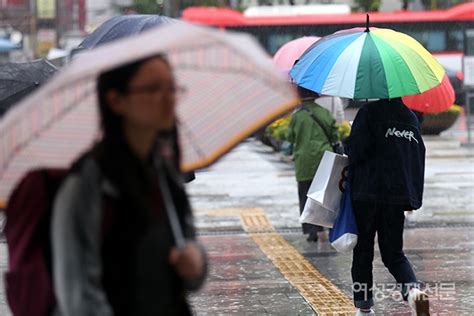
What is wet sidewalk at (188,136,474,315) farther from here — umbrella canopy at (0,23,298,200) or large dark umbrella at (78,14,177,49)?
large dark umbrella at (78,14,177,49)

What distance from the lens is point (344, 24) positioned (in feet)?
109

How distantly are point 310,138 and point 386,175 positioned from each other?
3794mm

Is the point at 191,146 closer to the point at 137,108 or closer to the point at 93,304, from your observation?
the point at 137,108

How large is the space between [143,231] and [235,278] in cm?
586

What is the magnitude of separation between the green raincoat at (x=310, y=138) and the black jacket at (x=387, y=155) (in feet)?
11.9

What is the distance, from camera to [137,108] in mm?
3096

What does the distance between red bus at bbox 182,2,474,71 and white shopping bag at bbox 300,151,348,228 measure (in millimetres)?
25530

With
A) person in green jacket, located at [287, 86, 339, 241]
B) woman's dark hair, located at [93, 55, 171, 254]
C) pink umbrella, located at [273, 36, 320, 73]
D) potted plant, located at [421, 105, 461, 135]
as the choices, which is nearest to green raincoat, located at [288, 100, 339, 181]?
person in green jacket, located at [287, 86, 339, 241]

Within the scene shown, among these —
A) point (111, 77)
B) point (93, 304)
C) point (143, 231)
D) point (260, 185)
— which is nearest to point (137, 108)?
point (111, 77)

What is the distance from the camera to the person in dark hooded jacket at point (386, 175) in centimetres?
680

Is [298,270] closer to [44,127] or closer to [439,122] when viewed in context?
[44,127]

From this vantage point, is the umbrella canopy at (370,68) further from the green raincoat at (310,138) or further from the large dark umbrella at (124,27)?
the green raincoat at (310,138)

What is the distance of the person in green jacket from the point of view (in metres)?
10.6

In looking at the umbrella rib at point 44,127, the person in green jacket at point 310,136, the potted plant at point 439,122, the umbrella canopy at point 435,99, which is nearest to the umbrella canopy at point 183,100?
the umbrella rib at point 44,127
